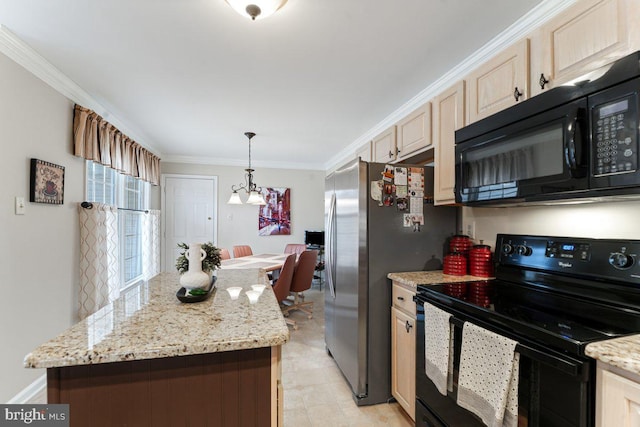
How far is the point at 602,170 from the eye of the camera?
41.5 inches

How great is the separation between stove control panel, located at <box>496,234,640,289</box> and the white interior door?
184 inches

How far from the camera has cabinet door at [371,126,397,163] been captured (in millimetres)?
2682

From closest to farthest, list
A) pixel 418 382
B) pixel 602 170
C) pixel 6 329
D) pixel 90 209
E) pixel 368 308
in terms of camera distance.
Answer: pixel 602 170 → pixel 418 382 → pixel 6 329 → pixel 368 308 → pixel 90 209

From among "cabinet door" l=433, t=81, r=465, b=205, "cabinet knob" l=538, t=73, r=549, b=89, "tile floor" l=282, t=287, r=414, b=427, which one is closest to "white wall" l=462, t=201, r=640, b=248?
"cabinet door" l=433, t=81, r=465, b=205

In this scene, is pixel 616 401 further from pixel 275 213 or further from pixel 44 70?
pixel 275 213

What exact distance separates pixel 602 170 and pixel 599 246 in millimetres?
459

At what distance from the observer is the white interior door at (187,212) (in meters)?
5.11

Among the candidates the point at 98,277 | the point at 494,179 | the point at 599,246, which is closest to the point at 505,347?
the point at 599,246

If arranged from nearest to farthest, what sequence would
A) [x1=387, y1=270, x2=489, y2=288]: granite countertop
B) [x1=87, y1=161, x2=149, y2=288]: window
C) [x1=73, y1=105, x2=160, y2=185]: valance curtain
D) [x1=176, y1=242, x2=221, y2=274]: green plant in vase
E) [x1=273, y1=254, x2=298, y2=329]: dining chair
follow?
1. [x1=176, y1=242, x2=221, y2=274]: green plant in vase
2. [x1=387, y1=270, x2=489, y2=288]: granite countertop
3. [x1=73, y1=105, x2=160, y2=185]: valance curtain
4. [x1=87, y1=161, x2=149, y2=288]: window
5. [x1=273, y1=254, x2=298, y2=329]: dining chair

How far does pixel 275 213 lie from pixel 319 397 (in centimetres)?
381

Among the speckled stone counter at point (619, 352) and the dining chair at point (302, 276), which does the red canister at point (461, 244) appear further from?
the dining chair at point (302, 276)

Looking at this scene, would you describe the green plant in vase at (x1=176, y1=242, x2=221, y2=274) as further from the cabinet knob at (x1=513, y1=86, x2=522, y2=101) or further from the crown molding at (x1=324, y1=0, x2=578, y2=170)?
the crown molding at (x1=324, y1=0, x2=578, y2=170)

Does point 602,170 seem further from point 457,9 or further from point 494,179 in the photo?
point 457,9

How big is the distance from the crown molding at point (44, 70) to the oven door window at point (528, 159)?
2803mm
